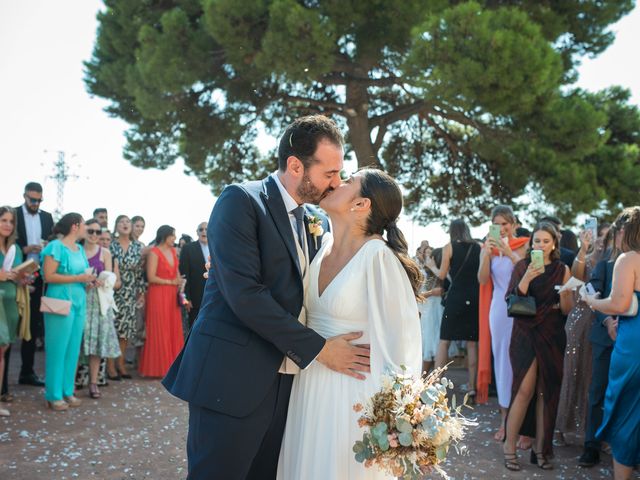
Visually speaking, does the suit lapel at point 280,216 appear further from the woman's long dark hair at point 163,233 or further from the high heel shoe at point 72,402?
the woman's long dark hair at point 163,233

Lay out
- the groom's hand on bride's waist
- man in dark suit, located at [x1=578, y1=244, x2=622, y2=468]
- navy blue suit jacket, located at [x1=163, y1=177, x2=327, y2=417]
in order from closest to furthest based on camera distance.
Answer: navy blue suit jacket, located at [x1=163, y1=177, x2=327, y2=417]
the groom's hand on bride's waist
man in dark suit, located at [x1=578, y1=244, x2=622, y2=468]

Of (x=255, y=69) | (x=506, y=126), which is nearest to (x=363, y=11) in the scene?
(x=255, y=69)

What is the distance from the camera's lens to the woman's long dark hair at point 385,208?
3.05 m

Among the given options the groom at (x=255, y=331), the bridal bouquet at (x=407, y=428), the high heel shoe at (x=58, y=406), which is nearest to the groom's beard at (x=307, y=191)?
the groom at (x=255, y=331)

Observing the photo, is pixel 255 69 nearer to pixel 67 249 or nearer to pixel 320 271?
pixel 67 249

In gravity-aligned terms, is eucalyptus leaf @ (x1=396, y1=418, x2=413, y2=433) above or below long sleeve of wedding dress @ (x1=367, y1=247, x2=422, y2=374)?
below

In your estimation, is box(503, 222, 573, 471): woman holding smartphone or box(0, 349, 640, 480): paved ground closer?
box(0, 349, 640, 480): paved ground

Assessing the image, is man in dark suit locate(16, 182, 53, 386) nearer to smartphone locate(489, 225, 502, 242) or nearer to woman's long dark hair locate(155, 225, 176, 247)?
woman's long dark hair locate(155, 225, 176, 247)

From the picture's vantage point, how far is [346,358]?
114 inches

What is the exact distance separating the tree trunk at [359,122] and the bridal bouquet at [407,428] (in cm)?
1181

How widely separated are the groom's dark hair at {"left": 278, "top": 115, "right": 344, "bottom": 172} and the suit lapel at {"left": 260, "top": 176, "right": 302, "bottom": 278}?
0.19 metres

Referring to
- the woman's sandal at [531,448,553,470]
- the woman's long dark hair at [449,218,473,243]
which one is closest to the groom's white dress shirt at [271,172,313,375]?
the woman's sandal at [531,448,553,470]

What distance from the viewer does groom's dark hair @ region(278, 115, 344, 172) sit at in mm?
3004

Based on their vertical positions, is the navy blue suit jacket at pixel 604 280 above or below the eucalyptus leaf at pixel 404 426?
above
